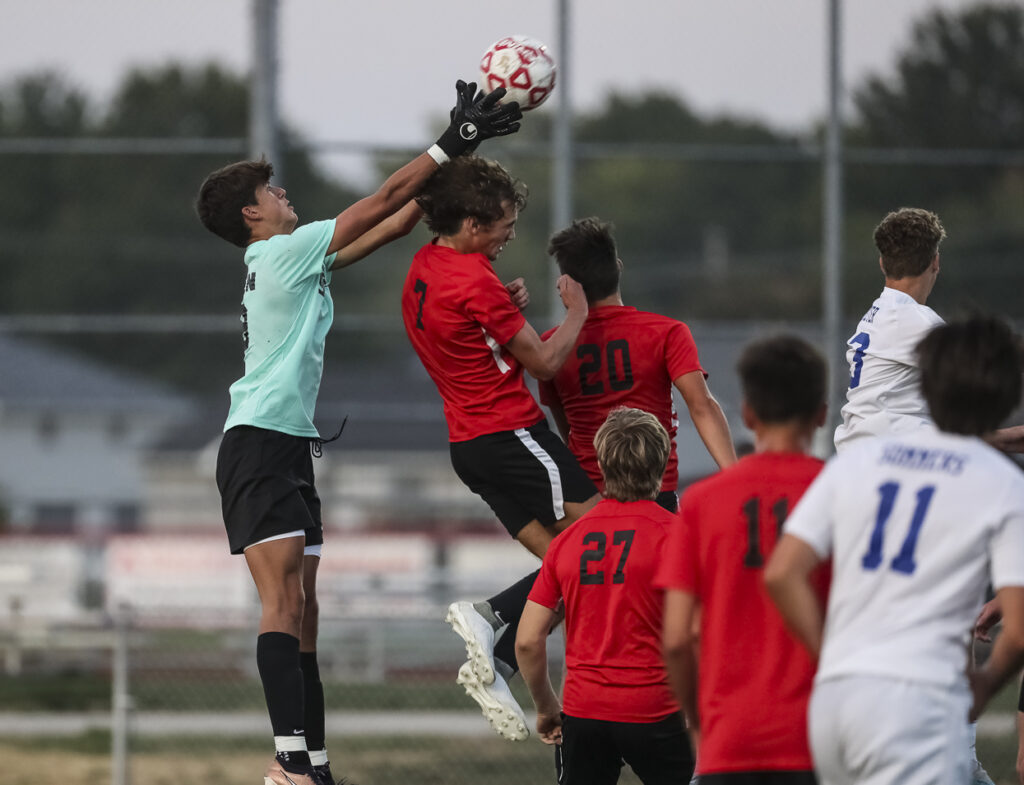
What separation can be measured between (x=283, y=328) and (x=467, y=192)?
79 centimetres

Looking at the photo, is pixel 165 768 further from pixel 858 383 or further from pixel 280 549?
pixel 858 383

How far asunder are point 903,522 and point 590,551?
1385 mm

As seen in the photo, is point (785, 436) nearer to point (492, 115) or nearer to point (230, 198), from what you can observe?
point (492, 115)

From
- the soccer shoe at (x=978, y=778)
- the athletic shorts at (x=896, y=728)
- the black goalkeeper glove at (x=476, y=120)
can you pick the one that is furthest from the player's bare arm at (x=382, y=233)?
the soccer shoe at (x=978, y=778)

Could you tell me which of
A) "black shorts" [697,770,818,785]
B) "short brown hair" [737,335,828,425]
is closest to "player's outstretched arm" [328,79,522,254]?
"short brown hair" [737,335,828,425]

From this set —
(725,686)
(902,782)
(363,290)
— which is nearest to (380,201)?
(725,686)

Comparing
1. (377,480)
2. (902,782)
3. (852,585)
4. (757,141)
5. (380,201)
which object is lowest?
(377,480)

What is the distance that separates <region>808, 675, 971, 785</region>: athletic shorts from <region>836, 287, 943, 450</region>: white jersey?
201 cm

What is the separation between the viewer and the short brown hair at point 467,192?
189 inches

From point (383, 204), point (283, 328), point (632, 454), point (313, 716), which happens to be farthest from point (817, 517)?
point (313, 716)

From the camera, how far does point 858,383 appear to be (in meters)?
5.09

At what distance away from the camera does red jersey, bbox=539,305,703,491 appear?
16.4 ft

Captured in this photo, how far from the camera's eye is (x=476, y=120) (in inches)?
183

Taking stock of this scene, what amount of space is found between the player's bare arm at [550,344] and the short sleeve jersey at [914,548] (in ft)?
5.48
